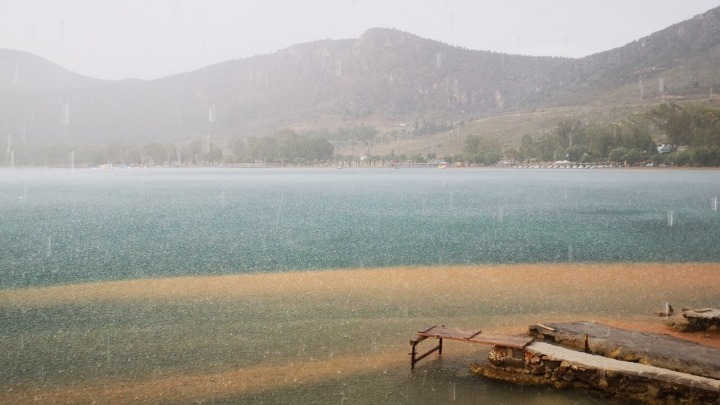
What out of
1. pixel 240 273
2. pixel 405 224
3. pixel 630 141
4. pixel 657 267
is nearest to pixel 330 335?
pixel 240 273

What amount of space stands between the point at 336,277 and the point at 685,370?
54.7 feet

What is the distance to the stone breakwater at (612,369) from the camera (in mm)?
12062

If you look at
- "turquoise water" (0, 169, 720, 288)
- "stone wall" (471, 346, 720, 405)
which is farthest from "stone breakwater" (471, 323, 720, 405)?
"turquoise water" (0, 169, 720, 288)

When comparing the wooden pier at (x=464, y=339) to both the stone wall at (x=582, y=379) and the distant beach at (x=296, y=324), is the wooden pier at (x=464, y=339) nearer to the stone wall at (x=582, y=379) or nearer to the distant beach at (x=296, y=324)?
the stone wall at (x=582, y=379)

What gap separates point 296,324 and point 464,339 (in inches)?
248

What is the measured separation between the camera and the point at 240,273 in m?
29.1

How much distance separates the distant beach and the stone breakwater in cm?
52

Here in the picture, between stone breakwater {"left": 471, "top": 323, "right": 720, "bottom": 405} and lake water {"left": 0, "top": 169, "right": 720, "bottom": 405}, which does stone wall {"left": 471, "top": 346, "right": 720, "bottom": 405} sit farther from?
lake water {"left": 0, "top": 169, "right": 720, "bottom": 405}

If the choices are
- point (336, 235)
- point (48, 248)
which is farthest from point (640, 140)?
point (48, 248)

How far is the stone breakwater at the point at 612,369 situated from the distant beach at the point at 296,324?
0.52 m

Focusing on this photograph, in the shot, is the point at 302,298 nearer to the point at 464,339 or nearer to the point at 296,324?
the point at 296,324

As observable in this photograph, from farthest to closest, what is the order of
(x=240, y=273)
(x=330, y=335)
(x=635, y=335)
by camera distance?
1. (x=240, y=273)
2. (x=330, y=335)
3. (x=635, y=335)

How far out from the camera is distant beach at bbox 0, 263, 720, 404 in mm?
13562

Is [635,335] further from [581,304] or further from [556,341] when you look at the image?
[581,304]
